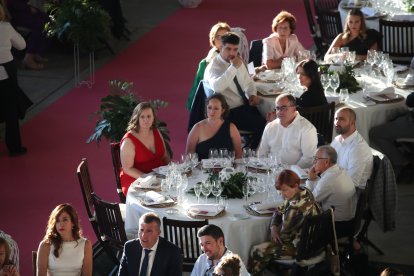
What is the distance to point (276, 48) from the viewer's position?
37.0ft

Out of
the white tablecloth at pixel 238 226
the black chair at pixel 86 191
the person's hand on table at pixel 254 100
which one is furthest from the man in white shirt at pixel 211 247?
the person's hand on table at pixel 254 100

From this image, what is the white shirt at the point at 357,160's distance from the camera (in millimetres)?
8188

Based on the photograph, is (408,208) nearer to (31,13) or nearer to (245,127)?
(245,127)

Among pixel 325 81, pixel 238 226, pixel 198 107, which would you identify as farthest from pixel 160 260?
pixel 325 81

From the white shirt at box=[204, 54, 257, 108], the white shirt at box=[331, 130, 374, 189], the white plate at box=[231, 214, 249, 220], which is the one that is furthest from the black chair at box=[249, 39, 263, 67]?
the white plate at box=[231, 214, 249, 220]

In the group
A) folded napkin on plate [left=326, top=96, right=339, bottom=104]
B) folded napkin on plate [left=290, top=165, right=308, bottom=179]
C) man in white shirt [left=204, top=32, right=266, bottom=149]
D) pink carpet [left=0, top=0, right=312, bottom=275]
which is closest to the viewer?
folded napkin on plate [left=290, top=165, right=308, bottom=179]

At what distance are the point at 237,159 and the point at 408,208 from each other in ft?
6.04

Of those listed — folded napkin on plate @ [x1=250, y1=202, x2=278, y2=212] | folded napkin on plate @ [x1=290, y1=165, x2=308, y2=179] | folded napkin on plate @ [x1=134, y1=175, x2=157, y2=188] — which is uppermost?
folded napkin on plate @ [x1=134, y1=175, x2=157, y2=188]

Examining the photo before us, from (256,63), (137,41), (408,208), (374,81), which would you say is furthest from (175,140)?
(137,41)

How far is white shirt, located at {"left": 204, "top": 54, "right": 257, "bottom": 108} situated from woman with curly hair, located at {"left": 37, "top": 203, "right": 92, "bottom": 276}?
3.11m

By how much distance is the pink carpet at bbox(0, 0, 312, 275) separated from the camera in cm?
959

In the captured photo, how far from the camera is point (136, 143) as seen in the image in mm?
8633

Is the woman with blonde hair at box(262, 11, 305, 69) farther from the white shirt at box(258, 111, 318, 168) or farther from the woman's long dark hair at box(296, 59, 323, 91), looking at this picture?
the white shirt at box(258, 111, 318, 168)

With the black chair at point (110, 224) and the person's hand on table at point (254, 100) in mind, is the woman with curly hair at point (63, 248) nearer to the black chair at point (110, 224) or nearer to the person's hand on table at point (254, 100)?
the black chair at point (110, 224)
